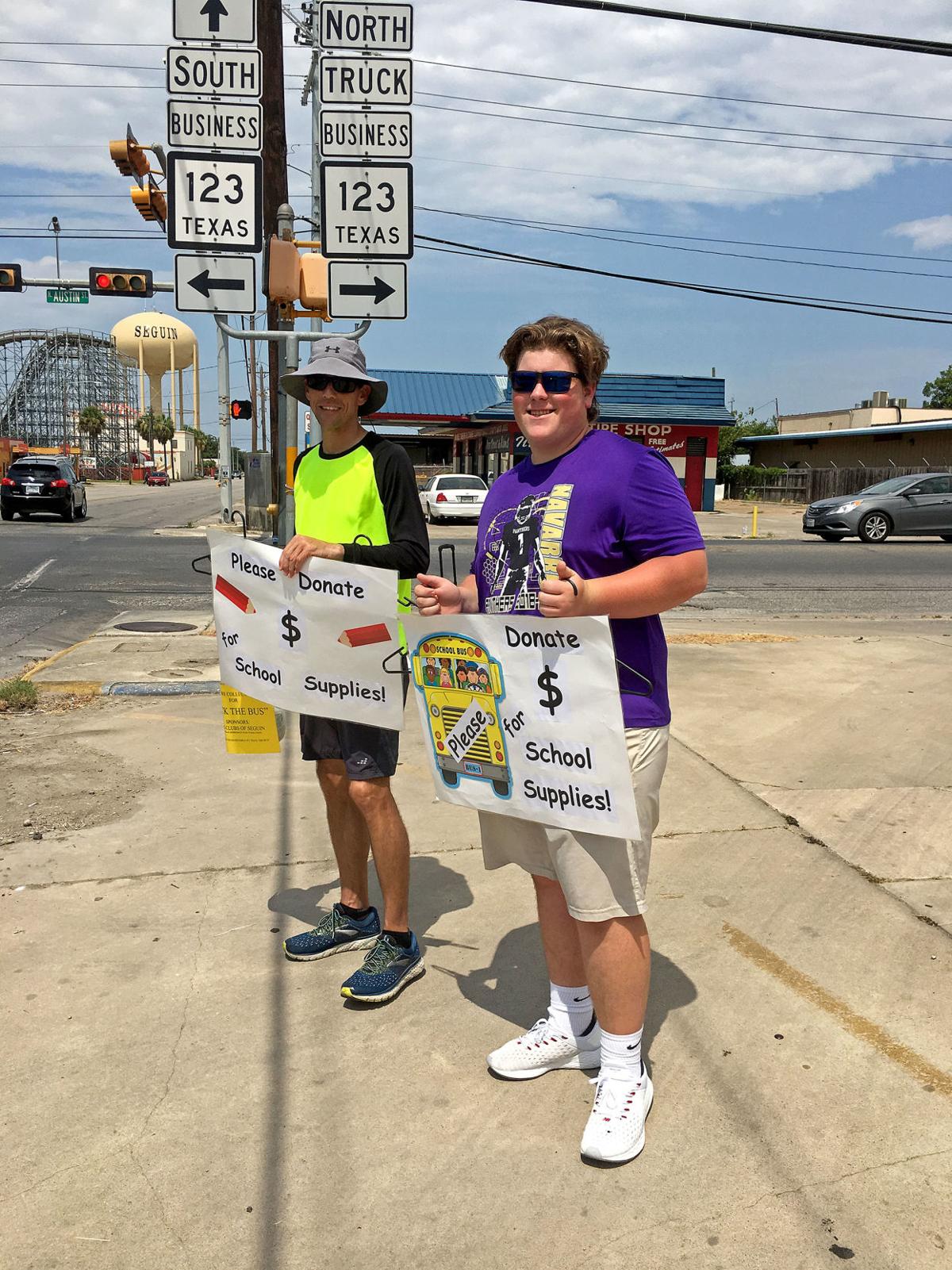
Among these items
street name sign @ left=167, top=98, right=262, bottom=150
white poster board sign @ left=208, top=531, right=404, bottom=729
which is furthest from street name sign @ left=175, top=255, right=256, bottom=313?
white poster board sign @ left=208, top=531, right=404, bottom=729

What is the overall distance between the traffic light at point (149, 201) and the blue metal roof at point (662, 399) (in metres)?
23.7

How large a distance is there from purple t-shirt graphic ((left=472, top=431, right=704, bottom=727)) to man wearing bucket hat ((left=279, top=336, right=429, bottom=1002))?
66cm

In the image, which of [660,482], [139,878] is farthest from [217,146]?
[660,482]

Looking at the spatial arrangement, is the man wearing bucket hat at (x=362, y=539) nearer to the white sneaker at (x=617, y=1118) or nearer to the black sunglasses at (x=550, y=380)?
the black sunglasses at (x=550, y=380)

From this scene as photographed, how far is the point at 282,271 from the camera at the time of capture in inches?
300

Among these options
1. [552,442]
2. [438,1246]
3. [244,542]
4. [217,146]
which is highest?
Answer: [217,146]

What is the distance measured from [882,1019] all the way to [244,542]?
2.45m

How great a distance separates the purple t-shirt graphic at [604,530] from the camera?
8.13 feet

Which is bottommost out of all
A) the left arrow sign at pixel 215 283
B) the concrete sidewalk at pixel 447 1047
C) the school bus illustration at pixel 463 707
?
the concrete sidewalk at pixel 447 1047

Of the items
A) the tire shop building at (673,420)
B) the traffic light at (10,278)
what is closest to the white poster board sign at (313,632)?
the traffic light at (10,278)

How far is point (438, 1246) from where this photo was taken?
2227 mm

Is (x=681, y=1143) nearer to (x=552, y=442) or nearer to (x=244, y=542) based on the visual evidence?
(x=552, y=442)

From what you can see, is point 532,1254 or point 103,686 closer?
point 532,1254

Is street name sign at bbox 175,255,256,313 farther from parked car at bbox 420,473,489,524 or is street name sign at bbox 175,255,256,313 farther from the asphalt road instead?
parked car at bbox 420,473,489,524
